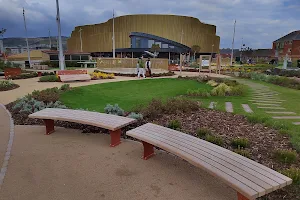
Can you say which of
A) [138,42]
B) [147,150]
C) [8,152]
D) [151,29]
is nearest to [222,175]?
[147,150]

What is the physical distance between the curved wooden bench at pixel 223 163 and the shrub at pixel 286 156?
3.79 ft

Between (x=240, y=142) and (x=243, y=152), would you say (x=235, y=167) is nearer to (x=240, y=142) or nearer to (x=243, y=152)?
(x=243, y=152)

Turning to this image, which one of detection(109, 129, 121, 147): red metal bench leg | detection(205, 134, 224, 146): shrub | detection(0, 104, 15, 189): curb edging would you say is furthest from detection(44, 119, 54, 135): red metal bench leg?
detection(205, 134, 224, 146): shrub

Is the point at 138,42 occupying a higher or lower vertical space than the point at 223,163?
higher

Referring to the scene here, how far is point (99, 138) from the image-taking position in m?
5.37

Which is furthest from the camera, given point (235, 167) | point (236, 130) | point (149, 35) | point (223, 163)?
point (149, 35)

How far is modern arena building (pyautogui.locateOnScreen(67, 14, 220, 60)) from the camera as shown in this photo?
69.8 m

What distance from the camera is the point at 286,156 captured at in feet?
13.2

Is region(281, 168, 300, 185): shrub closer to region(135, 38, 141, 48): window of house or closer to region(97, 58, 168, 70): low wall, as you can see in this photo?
region(97, 58, 168, 70): low wall

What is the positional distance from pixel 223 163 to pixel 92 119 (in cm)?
309

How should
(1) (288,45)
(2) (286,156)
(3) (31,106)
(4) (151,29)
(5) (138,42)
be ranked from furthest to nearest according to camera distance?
(4) (151,29) → (5) (138,42) → (1) (288,45) → (3) (31,106) → (2) (286,156)

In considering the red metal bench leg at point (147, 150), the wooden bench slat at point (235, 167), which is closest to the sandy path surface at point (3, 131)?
the red metal bench leg at point (147, 150)

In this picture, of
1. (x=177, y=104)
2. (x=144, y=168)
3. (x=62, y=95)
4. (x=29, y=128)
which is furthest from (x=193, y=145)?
(x=62, y=95)

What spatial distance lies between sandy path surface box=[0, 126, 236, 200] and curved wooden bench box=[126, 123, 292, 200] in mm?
441
